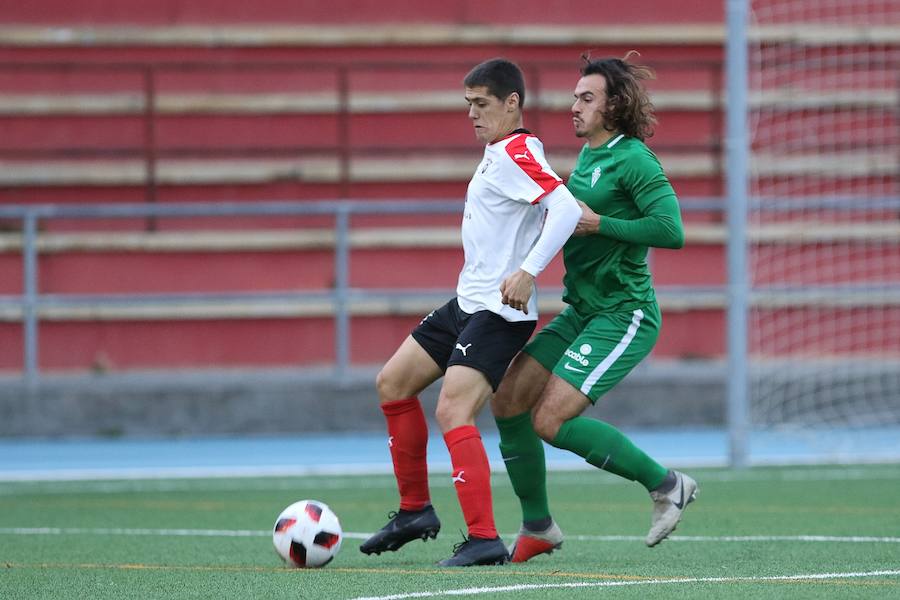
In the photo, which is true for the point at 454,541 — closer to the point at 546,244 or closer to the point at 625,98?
the point at 546,244

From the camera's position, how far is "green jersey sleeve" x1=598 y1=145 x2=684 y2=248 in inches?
250

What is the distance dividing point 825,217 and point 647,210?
930 centimetres

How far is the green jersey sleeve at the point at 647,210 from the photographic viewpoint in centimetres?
635

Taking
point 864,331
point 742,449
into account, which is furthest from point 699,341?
point 742,449

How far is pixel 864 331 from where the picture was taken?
48.8ft

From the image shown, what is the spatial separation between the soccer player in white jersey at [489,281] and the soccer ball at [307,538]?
0.27 m

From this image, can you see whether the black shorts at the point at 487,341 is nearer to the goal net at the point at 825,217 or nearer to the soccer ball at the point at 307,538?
the soccer ball at the point at 307,538

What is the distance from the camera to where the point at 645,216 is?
253 inches

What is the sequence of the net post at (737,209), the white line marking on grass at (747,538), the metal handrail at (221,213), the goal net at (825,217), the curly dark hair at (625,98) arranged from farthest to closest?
1. the goal net at (825,217)
2. the metal handrail at (221,213)
3. the net post at (737,209)
4. the white line marking on grass at (747,538)
5. the curly dark hair at (625,98)

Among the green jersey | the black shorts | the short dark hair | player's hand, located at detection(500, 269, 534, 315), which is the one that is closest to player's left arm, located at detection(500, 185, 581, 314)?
player's hand, located at detection(500, 269, 534, 315)

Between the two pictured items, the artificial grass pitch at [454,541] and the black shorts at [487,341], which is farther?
the black shorts at [487,341]

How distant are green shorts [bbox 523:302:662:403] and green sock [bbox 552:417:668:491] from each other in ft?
0.39

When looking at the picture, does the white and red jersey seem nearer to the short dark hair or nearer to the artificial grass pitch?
the short dark hair

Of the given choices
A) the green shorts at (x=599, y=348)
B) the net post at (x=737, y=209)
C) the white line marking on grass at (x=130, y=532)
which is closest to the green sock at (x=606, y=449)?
the green shorts at (x=599, y=348)
